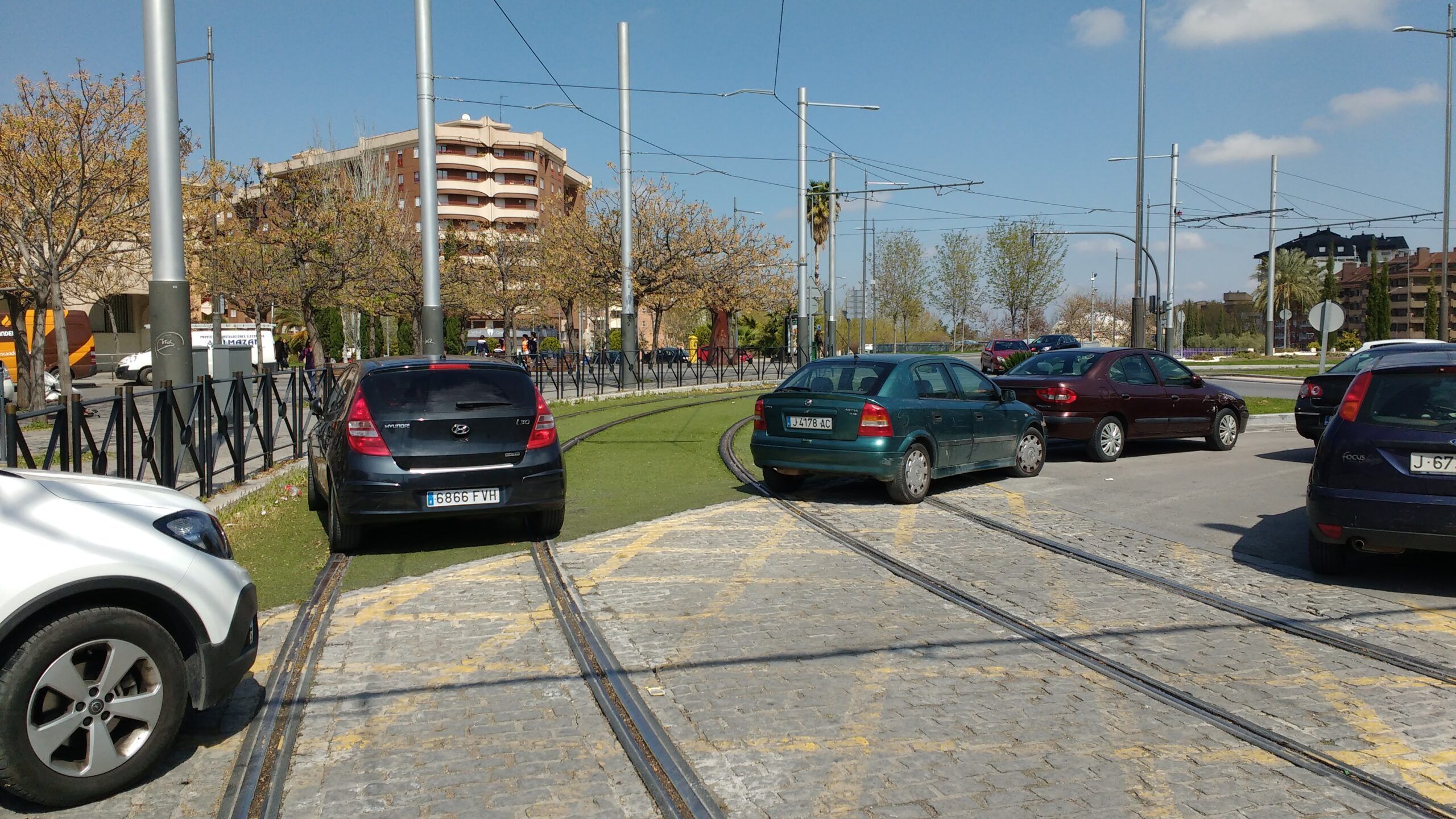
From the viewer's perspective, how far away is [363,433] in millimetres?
8164

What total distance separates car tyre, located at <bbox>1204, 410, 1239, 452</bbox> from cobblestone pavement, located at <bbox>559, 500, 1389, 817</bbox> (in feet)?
32.7

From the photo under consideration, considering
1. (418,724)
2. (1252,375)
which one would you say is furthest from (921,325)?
(418,724)

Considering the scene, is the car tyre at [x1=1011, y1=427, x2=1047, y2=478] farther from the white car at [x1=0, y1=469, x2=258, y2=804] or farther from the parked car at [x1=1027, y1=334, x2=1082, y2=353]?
the parked car at [x1=1027, y1=334, x2=1082, y2=353]

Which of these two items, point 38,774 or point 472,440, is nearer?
point 38,774

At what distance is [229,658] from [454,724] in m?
0.96

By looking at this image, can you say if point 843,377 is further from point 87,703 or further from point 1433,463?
point 87,703

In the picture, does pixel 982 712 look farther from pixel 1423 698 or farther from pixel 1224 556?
pixel 1224 556

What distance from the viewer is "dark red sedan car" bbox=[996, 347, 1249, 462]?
14.1m

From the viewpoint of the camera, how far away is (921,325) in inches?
3157

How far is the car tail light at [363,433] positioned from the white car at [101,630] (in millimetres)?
3594

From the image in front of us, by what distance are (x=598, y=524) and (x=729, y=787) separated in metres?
5.72

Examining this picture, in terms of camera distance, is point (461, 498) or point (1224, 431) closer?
point (461, 498)

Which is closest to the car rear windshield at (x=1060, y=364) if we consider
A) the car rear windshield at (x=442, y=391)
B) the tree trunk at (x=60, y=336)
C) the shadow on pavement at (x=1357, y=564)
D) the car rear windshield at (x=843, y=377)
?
the car rear windshield at (x=843, y=377)

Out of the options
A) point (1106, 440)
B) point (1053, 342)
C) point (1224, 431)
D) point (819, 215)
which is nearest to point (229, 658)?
point (1106, 440)
